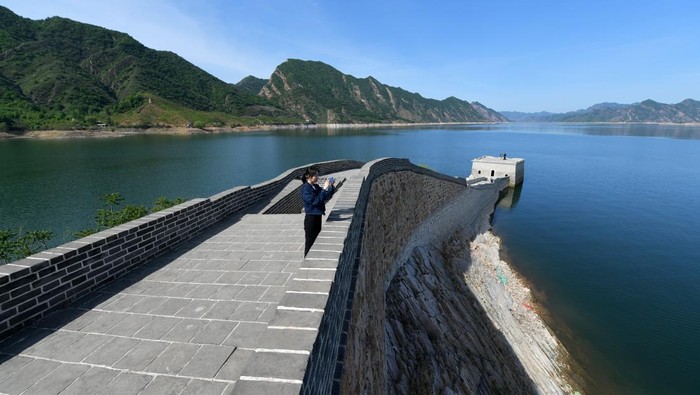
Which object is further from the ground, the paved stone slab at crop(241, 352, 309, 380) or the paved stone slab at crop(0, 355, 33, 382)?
the paved stone slab at crop(241, 352, 309, 380)

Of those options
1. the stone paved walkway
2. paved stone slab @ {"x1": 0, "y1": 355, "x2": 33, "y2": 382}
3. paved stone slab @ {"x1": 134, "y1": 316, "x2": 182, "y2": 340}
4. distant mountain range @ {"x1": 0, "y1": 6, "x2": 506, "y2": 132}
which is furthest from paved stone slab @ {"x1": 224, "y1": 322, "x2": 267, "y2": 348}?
distant mountain range @ {"x1": 0, "y1": 6, "x2": 506, "y2": 132}

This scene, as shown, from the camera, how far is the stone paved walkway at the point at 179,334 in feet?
Result: 9.19

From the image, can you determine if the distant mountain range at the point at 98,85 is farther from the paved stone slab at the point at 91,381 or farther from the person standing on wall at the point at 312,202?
the paved stone slab at the point at 91,381

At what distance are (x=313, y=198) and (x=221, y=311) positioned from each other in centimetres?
225

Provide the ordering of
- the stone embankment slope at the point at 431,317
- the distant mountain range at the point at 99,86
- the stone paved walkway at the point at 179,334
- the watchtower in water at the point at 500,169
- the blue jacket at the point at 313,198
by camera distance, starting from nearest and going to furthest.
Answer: the stone paved walkway at the point at 179,334
the blue jacket at the point at 313,198
the stone embankment slope at the point at 431,317
the watchtower in water at the point at 500,169
the distant mountain range at the point at 99,86

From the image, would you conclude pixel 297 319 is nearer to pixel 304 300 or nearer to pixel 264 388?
pixel 304 300

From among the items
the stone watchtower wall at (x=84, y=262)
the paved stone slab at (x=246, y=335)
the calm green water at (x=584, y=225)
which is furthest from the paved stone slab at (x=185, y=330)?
the calm green water at (x=584, y=225)

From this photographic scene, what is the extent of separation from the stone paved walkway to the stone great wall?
2cm

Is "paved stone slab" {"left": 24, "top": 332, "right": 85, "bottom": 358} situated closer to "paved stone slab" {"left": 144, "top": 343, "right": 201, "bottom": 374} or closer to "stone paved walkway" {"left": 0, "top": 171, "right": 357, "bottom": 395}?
"stone paved walkway" {"left": 0, "top": 171, "right": 357, "bottom": 395}

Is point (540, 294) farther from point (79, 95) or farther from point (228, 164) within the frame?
point (79, 95)

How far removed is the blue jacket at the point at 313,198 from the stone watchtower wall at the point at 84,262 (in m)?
3.03

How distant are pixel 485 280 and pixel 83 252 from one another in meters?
19.1

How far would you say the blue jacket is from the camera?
18.3ft

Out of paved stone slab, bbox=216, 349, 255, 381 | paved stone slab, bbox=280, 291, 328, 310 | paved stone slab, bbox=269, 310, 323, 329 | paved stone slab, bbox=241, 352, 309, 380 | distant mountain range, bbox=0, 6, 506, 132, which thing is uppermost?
distant mountain range, bbox=0, 6, 506, 132
